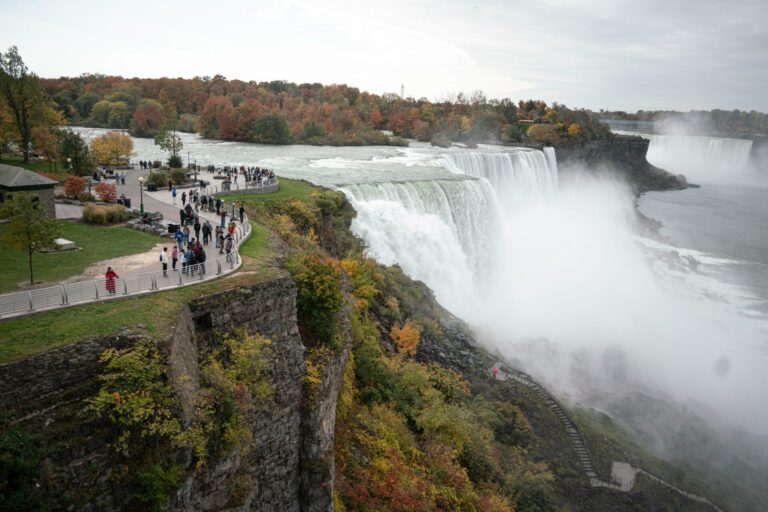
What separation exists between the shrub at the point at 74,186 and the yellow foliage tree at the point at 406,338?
14334mm

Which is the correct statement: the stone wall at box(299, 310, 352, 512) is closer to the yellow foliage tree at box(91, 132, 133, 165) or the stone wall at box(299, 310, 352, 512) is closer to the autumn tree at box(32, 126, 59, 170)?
the autumn tree at box(32, 126, 59, 170)

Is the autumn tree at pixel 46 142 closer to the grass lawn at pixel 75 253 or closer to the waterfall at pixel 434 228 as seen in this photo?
the grass lawn at pixel 75 253

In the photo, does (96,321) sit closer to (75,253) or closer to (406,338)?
(75,253)

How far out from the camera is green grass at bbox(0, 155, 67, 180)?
2811 centimetres

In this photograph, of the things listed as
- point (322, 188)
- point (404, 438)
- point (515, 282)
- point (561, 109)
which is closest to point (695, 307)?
point (515, 282)

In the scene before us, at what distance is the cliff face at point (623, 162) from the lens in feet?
274

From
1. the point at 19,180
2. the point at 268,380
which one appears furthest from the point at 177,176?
the point at 268,380

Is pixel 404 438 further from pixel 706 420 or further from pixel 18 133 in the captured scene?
pixel 18 133

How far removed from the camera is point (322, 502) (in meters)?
13.5

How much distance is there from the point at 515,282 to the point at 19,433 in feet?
108

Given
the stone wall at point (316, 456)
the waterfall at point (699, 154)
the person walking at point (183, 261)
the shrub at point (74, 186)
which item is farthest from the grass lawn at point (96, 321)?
the waterfall at point (699, 154)

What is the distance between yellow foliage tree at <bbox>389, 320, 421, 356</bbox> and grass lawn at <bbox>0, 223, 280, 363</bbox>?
9.64 meters

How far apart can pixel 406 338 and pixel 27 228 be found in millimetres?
13884

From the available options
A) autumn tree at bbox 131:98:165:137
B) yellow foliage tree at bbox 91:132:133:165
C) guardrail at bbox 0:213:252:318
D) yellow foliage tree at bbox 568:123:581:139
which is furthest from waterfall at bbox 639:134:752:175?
guardrail at bbox 0:213:252:318
